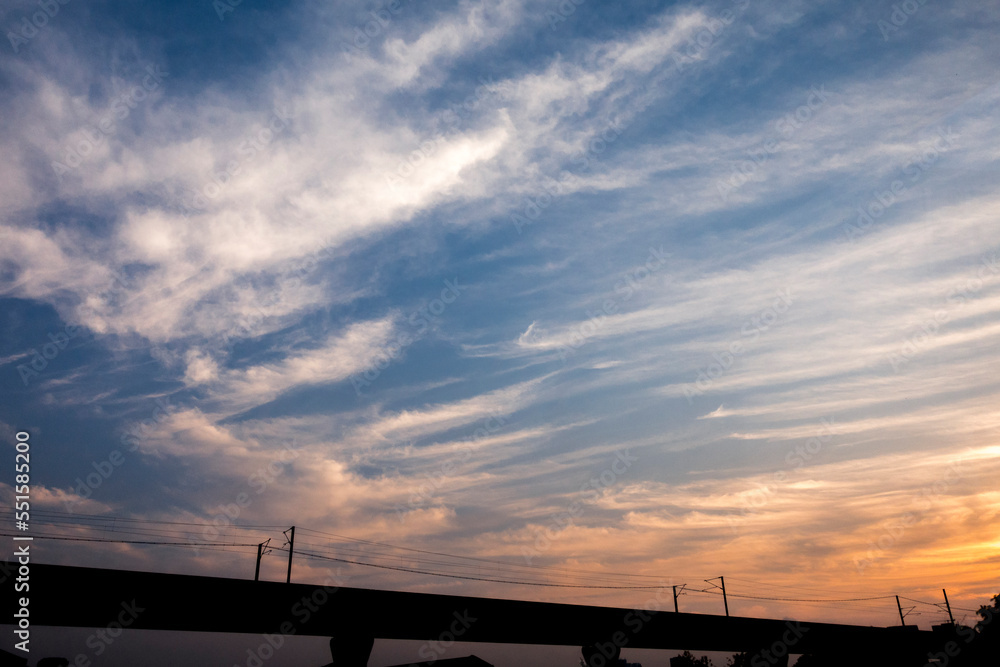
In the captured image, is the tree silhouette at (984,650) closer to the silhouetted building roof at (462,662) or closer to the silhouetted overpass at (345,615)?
the silhouetted overpass at (345,615)

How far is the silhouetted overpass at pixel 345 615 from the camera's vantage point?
55.0ft

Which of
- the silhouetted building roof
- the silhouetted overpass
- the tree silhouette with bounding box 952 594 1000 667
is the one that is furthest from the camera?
the silhouetted building roof

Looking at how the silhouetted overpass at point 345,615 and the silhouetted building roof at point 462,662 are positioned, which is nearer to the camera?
the silhouetted overpass at point 345,615

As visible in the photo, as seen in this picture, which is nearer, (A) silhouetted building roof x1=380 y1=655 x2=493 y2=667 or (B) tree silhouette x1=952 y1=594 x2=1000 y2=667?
(B) tree silhouette x1=952 y1=594 x2=1000 y2=667

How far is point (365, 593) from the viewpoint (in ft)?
67.6

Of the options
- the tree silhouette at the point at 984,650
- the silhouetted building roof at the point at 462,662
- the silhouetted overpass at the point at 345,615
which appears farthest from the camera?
the silhouetted building roof at the point at 462,662

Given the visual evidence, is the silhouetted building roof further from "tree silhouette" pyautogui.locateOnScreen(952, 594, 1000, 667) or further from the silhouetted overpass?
"tree silhouette" pyautogui.locateOnScreen(952, 594, 1000, 667)

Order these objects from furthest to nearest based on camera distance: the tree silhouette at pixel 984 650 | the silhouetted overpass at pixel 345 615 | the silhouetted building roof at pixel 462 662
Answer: the silhouetted building roof at pixel 462 662 → the tree silhouette at pixel 984 650 → the silhouetted overpass at pixel 345 615

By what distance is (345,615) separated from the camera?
798 inches

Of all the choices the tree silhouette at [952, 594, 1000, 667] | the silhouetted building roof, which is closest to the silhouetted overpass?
the silhouetted building roof

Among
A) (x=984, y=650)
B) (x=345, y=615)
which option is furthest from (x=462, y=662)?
(x=984, y=650)

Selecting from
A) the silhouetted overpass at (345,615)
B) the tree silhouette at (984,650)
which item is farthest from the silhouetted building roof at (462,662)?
the tree silhouette at (984,650)

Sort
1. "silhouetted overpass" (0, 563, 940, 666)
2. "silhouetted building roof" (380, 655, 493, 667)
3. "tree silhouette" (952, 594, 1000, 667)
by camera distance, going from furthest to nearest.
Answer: "silhouetted building roof" (380, 655, 493, 667), "tree silhouette" (952, 594, 1000, 667), "silhouetted overpass" (0, 563, 940, 666)

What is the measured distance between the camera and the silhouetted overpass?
16750mm
